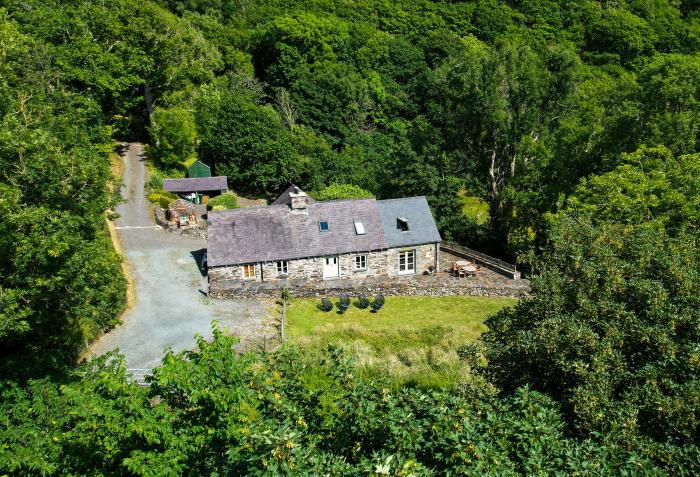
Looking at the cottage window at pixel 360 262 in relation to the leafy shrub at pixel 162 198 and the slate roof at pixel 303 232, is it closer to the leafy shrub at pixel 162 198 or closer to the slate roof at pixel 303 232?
the slate roof at pixel 303 232

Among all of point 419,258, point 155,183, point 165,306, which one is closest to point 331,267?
point 419,258

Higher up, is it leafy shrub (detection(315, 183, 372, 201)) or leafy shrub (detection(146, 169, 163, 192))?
leafy shrub (detection(146, 169, 163, 192))

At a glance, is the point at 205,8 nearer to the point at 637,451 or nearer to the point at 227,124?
the point at 227,124

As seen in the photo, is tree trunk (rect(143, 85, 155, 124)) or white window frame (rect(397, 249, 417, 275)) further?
tree trunk (rect(143, 85, 155, 124))

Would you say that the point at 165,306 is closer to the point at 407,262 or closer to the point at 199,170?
the point at 407,262

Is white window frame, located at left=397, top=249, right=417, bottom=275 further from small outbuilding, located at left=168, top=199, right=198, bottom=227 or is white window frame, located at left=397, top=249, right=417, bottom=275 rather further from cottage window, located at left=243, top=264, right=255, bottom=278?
small outbuilding, located at left=168, top=199, right=198, bottom=227

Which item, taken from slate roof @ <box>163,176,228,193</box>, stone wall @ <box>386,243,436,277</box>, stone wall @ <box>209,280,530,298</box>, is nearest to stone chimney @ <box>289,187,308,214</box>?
stone wall @ <box>209,280,530,298</box>
